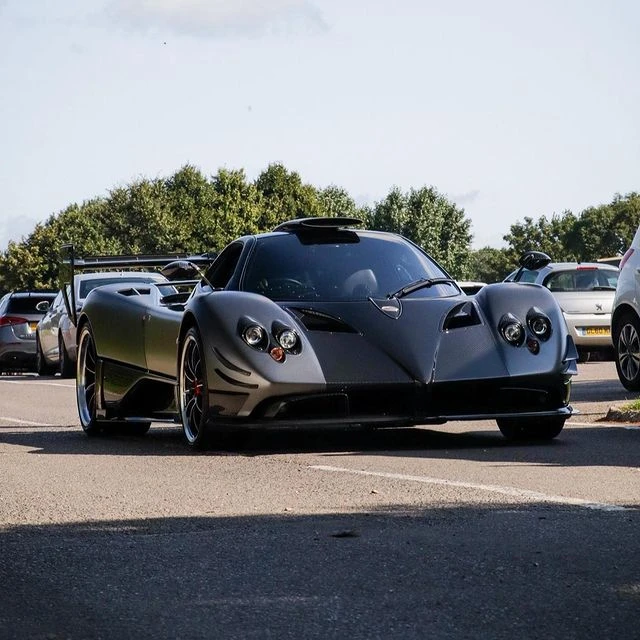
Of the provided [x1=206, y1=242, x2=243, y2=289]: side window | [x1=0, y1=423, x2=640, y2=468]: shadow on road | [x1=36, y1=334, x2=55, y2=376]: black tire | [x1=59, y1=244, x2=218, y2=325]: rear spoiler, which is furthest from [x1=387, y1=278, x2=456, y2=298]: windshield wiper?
[x1=36, y1=334, x2=55, y2=376]: black tire

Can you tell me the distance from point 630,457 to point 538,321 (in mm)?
1214

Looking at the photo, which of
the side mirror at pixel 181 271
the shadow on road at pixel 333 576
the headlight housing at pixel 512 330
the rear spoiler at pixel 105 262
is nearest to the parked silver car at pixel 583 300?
the rear spoiler at pixel 105 262

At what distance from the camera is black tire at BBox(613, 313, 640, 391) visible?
47.4 ft

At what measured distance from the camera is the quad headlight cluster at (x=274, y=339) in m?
9.38

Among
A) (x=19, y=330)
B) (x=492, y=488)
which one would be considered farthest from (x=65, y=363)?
(x=492, y=488)

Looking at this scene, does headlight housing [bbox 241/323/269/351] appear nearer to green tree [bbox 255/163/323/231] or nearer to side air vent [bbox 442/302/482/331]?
side air vent [bbox 442/302/482/331]

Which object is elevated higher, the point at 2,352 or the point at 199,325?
the point at 199,325

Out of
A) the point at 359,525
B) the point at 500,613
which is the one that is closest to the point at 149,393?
the point at 359,525

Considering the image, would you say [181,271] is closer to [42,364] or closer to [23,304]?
[42,364]

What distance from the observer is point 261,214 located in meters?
115

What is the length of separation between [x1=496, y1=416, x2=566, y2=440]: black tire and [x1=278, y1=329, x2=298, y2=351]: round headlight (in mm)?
1559

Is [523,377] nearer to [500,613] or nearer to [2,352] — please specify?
[500,613]

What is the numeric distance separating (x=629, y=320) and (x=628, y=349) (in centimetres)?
28

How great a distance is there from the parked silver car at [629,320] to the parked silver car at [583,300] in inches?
363
